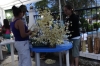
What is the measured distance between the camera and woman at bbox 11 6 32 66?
7.39 feet

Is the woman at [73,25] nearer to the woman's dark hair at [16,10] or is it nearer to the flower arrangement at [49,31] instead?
the flower arrangement at [49,31]

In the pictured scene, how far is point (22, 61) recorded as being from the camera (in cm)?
247

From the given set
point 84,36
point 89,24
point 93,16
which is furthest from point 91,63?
point 93,16

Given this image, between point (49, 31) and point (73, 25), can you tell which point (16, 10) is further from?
point (73, 25)

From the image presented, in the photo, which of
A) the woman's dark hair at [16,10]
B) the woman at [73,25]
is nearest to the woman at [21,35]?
the woman's dark hair at [16,10]

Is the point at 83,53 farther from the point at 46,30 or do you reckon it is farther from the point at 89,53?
the point at 46,30

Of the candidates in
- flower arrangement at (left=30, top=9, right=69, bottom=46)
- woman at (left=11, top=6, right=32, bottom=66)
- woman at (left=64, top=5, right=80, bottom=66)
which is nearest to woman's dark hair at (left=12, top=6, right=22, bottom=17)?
woman at (left=11, top=6, right=32, bottom=66)

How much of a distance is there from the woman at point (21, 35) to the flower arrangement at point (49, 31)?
22cm

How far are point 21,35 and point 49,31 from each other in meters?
0.46

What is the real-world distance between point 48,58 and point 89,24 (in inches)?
62.0

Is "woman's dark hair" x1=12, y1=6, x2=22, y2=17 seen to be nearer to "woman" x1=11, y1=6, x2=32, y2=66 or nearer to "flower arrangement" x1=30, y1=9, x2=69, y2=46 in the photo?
"woman" x1=11, y1=6, x2=32, y2=66

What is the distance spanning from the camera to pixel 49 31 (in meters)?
2.25

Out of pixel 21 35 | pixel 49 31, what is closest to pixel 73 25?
pixel 49 31

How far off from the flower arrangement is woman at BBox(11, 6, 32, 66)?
221 mm
